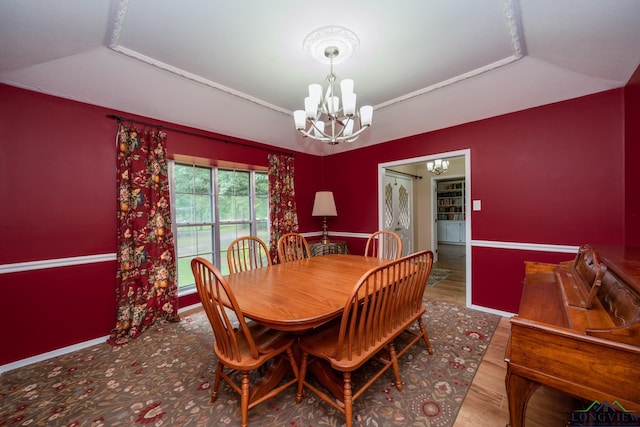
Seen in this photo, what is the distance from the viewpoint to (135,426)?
1.38 meters

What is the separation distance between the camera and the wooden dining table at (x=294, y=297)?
122cm

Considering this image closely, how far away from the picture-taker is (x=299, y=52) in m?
2.01

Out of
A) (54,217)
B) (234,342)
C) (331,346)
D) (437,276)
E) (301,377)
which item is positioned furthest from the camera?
(437,276)

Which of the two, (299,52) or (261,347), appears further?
(299,52)

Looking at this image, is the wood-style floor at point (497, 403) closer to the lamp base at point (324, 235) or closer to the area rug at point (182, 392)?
the area rug at point (182, 392)

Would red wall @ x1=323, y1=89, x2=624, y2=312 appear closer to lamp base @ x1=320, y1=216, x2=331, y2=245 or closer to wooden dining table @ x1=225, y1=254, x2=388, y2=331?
wooden dining table @ x1=225, y1=254, x2=388, y2=331

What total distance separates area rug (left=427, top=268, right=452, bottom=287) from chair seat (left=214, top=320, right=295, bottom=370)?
303cm

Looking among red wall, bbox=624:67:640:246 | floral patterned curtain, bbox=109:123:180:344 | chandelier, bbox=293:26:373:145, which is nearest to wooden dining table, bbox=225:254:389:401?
chandelier, bbox=293:26:373:145

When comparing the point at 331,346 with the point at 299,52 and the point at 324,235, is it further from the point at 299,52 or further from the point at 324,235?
the point at 324,235

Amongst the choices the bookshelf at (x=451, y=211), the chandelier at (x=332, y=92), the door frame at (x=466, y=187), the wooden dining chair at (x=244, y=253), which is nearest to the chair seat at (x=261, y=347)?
the wooden dining chair at (x=244, y=253)

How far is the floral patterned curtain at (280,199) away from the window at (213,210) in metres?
0.22

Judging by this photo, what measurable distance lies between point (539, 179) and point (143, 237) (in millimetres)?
4144

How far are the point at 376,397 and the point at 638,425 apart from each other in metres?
1.13

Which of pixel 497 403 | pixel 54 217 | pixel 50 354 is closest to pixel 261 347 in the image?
pixel 497 403
